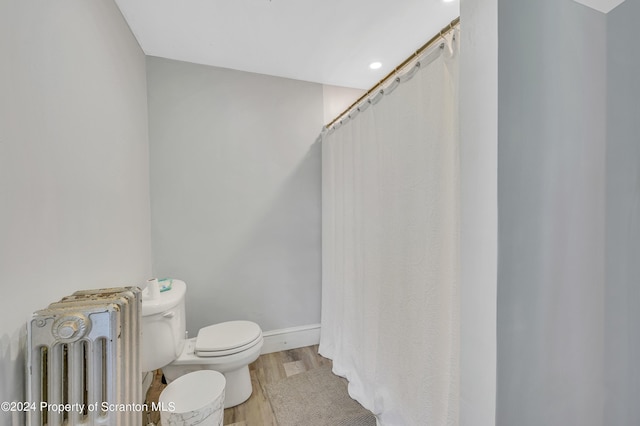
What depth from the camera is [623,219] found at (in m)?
0.88

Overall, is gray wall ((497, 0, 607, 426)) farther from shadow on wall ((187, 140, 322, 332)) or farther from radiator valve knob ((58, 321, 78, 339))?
shadow on wall ((187, 140, 322, 332))

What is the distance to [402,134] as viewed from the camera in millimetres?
1337

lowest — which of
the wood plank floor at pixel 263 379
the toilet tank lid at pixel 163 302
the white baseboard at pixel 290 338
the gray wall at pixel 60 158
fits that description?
the wood plank floor at pixel 263 379

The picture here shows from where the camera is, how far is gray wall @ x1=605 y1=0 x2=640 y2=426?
854 millimetres

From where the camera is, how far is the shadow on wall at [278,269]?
2109 mm

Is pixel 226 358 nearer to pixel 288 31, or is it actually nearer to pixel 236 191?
pixel 236 191

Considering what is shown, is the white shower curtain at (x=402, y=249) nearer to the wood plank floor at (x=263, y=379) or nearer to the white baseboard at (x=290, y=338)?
the wood plank floor at (x=263, y=379)

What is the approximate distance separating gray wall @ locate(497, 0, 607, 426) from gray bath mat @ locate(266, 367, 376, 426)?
1.03 meters

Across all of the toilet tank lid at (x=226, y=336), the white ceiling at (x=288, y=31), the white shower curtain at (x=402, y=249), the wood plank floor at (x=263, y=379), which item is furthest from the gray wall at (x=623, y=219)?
the toilet tank lid at (x=226, y=336)

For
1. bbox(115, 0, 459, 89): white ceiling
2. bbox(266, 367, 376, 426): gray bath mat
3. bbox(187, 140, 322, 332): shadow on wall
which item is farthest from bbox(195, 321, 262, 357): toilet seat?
bbox(115, 0, 459, 89): white ceiling

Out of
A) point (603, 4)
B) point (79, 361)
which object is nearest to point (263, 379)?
point (79, 361)

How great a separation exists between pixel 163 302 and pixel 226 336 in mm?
498

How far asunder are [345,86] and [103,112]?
1818mm

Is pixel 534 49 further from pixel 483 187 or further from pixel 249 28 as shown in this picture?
pixel 249 28
